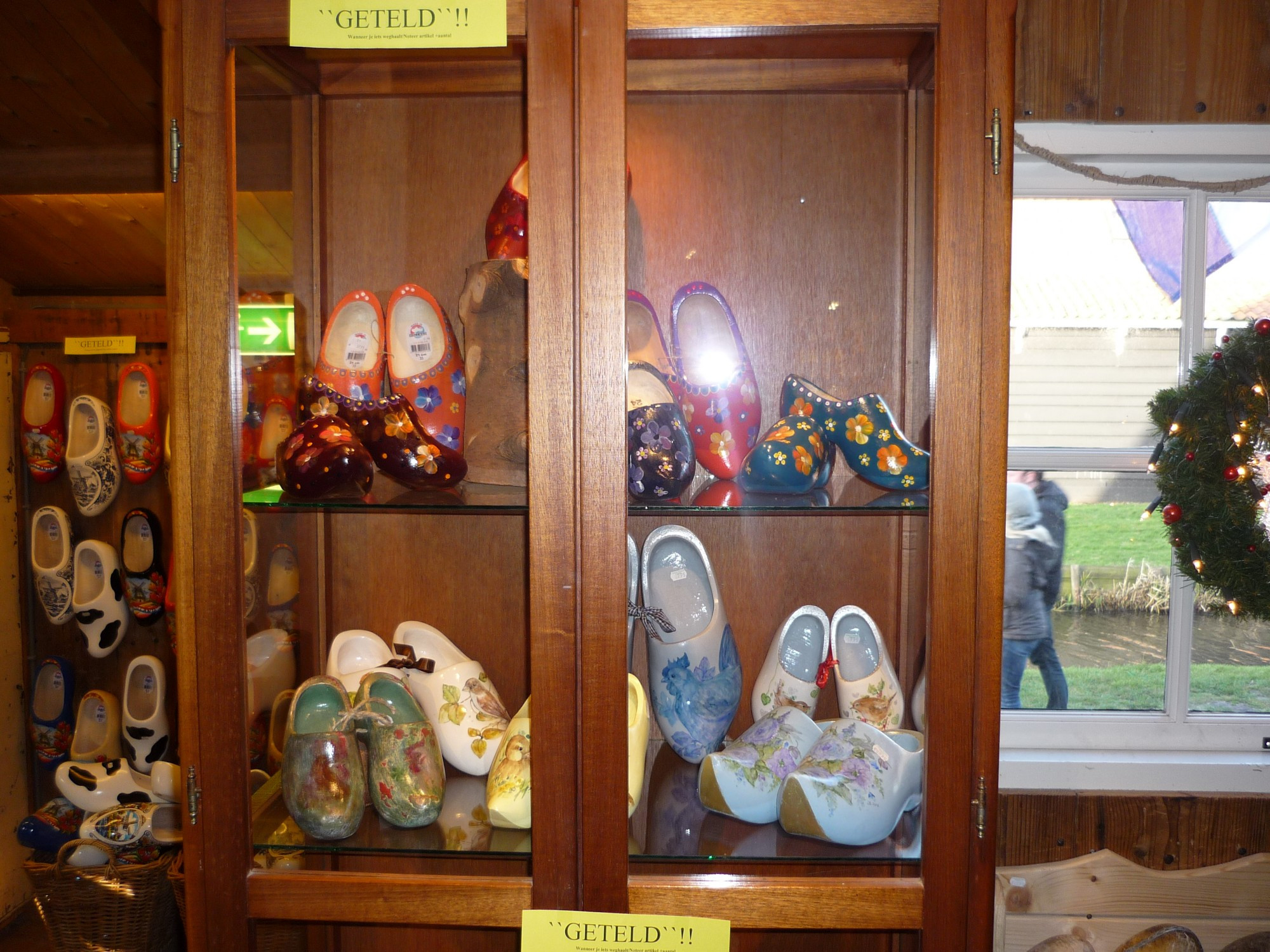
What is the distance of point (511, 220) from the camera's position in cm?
102

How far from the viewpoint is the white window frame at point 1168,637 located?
5.15 ft

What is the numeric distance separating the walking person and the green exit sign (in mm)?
1299

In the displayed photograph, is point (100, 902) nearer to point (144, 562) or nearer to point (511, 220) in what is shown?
point (144, 562)

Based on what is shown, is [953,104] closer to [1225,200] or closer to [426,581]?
[426,581]

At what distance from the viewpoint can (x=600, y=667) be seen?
3.12 ft

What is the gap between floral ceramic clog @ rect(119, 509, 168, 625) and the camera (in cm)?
236

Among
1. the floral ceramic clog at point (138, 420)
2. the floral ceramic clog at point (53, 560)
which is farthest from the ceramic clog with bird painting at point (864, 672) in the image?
the floral ceramic clog at point (53, 560)

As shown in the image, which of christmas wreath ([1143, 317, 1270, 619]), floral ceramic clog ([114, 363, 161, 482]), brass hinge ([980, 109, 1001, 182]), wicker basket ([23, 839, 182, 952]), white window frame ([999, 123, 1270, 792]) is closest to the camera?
brass hinge ([980, 109, 1001, 182])

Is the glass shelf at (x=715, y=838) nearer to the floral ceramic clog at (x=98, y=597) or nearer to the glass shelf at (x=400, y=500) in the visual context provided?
the glass shelf at (x=400, y=500)

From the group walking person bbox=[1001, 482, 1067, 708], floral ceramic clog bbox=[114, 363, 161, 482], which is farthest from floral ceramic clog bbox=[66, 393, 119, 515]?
walking person bbox=[1001, 482, 1067, 708]

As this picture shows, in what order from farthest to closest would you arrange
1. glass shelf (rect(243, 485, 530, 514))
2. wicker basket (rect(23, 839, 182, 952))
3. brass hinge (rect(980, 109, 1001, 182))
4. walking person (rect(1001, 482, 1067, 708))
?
wicker basket (rect(23, 839, 182, 952)), walking person (rect(1001, 482, 1067, 708)), glass shelf (rect(243, 485, 530, 514)), brass hinge (rect(980, 109, 1001, 182))

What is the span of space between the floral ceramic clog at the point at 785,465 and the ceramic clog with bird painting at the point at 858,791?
0.31 m

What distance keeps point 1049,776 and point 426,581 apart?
1205mm

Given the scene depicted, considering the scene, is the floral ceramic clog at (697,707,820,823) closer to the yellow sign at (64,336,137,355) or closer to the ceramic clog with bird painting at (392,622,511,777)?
the ceramic clog with bird painting at (392,622,511,777)
